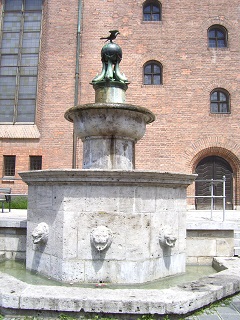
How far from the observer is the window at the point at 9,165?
17297 mm

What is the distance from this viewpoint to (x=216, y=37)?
17.5 metres

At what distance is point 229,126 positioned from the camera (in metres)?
16.6

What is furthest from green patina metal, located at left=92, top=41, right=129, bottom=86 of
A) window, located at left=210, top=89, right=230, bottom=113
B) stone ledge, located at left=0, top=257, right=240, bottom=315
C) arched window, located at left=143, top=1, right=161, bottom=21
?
arched window, located at left=143, top=1, right=161, bottom=21

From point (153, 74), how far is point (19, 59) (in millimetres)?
6788

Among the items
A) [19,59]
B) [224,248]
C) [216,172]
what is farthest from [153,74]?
[224,248]

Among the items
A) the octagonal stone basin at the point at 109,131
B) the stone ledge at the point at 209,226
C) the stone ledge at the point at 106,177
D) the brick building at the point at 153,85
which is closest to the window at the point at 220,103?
the brick building at the point at 153,85

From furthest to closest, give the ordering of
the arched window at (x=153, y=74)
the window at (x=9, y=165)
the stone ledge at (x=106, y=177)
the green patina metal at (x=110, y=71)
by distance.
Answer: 1. the window at (x=9, y=165)
2. the arched window at (x=153, y=74)
3. the green patina metal at (x=110, y=71)
4. the stone ledge at (x=106, y=177)

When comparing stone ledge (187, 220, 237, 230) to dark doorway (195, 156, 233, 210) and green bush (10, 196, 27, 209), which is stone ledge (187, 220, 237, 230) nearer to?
green bush (10, 196, 27, 209)

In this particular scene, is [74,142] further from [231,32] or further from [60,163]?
[231,32]

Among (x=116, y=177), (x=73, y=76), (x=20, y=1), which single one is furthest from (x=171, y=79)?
(x=116, y=177)

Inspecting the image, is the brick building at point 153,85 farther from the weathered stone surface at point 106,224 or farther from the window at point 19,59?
the weathered stone surface at point 106,224

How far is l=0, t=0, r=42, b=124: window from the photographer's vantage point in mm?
17984

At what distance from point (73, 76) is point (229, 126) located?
24.9 ft

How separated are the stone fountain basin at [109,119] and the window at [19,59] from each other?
1162 centimetres
